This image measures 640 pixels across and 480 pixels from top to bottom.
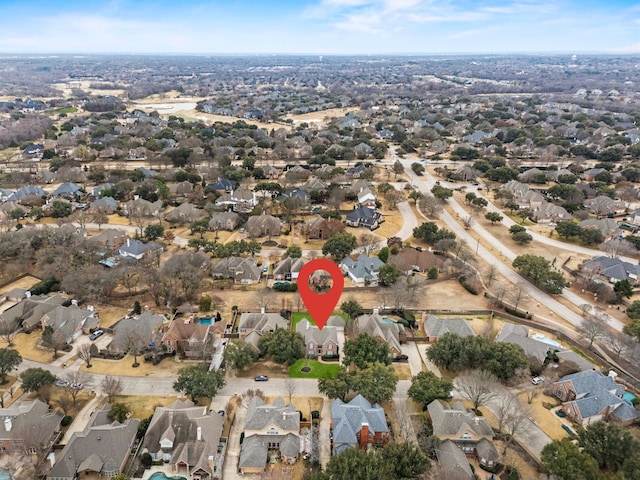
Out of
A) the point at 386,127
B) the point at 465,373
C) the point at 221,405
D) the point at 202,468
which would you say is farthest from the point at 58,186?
the point at 386,127

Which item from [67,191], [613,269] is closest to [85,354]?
[67,191]

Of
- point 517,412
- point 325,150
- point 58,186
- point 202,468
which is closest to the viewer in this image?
point 202,468

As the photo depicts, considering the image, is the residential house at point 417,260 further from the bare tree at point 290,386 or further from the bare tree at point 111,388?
the bare tree at point 111,388

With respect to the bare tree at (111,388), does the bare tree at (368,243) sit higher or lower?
lower

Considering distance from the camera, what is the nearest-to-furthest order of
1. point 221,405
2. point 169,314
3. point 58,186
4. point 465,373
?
1. point 221,405
2. point 465,373
3. point 169,314
4. point 58,186

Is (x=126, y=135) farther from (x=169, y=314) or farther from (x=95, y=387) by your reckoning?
(x=95, y=387)

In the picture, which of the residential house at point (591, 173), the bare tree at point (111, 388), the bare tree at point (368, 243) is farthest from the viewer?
the residential house at point (591, 173)

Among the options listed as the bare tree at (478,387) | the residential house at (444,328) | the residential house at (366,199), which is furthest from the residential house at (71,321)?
the residential house at (366,199)

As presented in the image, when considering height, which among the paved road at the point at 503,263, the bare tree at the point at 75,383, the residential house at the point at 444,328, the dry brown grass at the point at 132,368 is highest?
the bare tree at the point at 75,383
